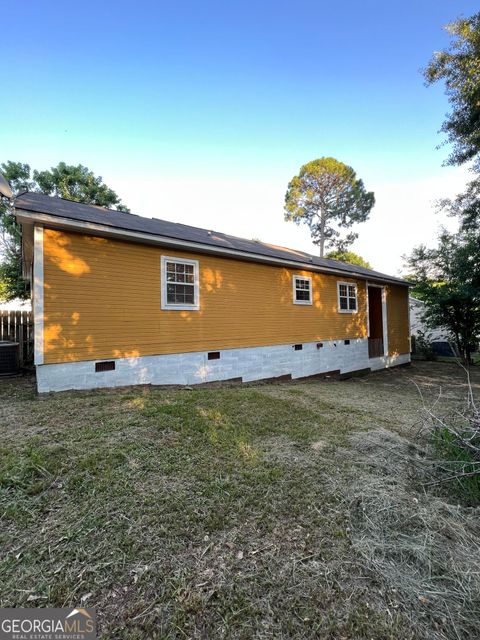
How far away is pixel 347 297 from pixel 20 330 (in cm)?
1157

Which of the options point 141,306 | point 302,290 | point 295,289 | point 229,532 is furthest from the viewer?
point 302,290

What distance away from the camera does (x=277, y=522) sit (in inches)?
86.6

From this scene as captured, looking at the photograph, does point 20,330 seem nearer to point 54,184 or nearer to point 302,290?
point 302,290

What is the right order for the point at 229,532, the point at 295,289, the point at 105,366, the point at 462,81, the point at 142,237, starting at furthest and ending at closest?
the point at 295,289 → the point at 462,81 → the point at 142,237 → the point at 105,366 → the point at 229,532

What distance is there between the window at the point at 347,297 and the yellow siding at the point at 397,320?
2633mm

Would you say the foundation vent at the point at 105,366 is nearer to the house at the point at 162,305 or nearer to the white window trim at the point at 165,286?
the house at the point at 162,305

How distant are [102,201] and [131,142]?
35.1ft

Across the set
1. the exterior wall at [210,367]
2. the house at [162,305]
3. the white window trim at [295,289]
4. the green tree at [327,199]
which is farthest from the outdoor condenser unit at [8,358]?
the green tree at [327,199]

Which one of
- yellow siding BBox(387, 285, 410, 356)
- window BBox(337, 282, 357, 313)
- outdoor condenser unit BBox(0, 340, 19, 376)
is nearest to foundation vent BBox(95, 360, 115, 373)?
outdoor condenser unit BBox(0, 340, 19, 376)

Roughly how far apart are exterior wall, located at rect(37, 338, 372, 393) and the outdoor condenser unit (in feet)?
9.55

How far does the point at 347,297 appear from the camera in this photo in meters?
11.9

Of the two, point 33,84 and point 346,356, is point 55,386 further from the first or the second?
point 346,356

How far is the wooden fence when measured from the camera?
27.8ft

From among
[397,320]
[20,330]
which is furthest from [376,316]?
[20,330]
